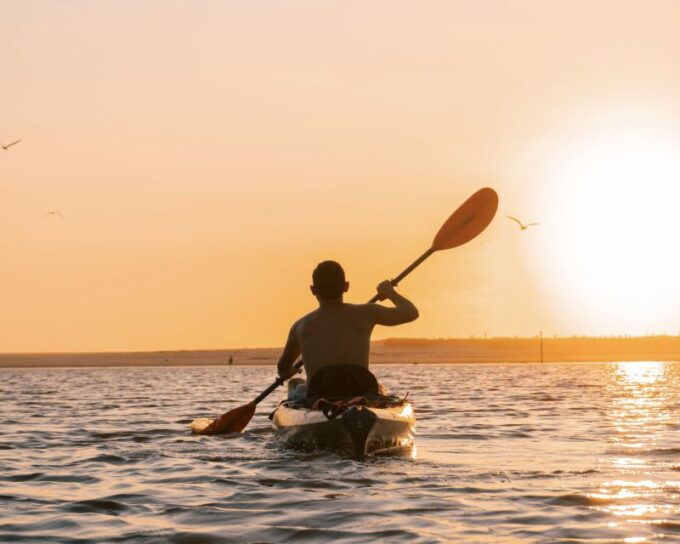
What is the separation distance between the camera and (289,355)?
1320cm

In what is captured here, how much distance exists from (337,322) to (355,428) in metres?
1.23

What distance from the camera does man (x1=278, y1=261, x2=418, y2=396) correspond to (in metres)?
11.9

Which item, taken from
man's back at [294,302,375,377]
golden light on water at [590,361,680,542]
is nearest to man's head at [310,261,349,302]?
man's back at [294,302,375,377]

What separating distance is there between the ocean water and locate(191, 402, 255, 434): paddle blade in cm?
25

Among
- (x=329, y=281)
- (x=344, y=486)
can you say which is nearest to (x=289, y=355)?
(x=329, y=281)

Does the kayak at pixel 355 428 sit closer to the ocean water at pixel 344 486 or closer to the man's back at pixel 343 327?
the ocean water at pixel 344 486

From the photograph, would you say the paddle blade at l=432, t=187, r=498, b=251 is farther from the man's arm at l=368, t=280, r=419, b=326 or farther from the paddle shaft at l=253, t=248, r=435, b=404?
the man's arm at l=368, t=280, r=419, b=326

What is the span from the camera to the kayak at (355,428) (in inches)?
452

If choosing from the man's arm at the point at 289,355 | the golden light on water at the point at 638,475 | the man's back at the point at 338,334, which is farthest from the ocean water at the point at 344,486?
the man's back at the point at 338,334

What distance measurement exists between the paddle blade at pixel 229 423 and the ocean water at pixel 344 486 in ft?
0.82

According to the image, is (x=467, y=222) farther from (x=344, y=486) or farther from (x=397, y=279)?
(x=344, y=486)

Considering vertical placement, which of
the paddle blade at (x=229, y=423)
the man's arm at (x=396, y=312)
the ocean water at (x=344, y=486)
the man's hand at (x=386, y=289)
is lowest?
the ocean water at (x=344, y=486)

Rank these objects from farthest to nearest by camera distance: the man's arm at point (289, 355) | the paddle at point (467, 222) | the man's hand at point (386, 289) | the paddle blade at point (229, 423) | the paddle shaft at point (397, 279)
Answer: the paddle at point (467, 222), the paddle blade at point (229, 423), the paddle shaft at point (397, 279), the man's arm at point (289, 355), the man's hand at point (386, 289)

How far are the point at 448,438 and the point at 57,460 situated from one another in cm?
535
